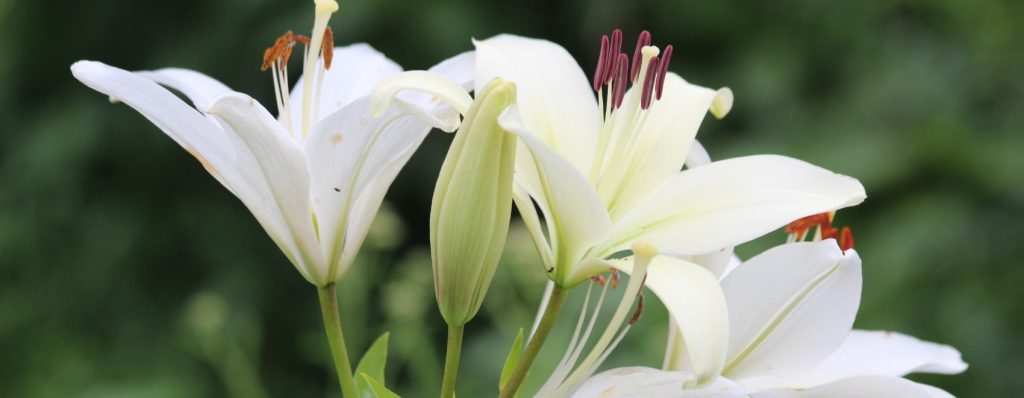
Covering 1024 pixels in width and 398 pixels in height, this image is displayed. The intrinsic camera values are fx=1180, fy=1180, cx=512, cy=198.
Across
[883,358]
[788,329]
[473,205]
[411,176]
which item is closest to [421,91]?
[473,205]

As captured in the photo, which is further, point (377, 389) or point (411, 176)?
point (411, 176)

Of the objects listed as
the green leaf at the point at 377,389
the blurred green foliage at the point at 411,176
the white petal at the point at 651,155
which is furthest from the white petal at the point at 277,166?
the blurred green foliage at the point at 411,176

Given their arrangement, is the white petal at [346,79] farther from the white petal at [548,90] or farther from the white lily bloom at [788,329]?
the white lily bloom at [788,329]

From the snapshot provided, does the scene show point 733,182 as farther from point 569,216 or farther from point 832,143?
point 832,143

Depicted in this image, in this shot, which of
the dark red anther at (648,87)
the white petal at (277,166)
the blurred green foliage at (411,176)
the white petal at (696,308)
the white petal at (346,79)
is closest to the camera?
the white petal at (696,308)

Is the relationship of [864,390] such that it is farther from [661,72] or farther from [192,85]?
[192,85]

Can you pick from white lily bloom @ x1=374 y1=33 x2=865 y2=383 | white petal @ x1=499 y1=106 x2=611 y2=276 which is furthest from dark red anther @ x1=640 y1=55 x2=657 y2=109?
white petal @ x1=499 y1=106 x2=611 y2=276

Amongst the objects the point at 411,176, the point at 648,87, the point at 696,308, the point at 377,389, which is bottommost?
the point at 411,176

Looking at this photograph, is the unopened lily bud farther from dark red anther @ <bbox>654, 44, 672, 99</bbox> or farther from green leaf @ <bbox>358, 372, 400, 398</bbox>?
dark red anther @ <bbox>654, 44, 672, 99</bbox>
